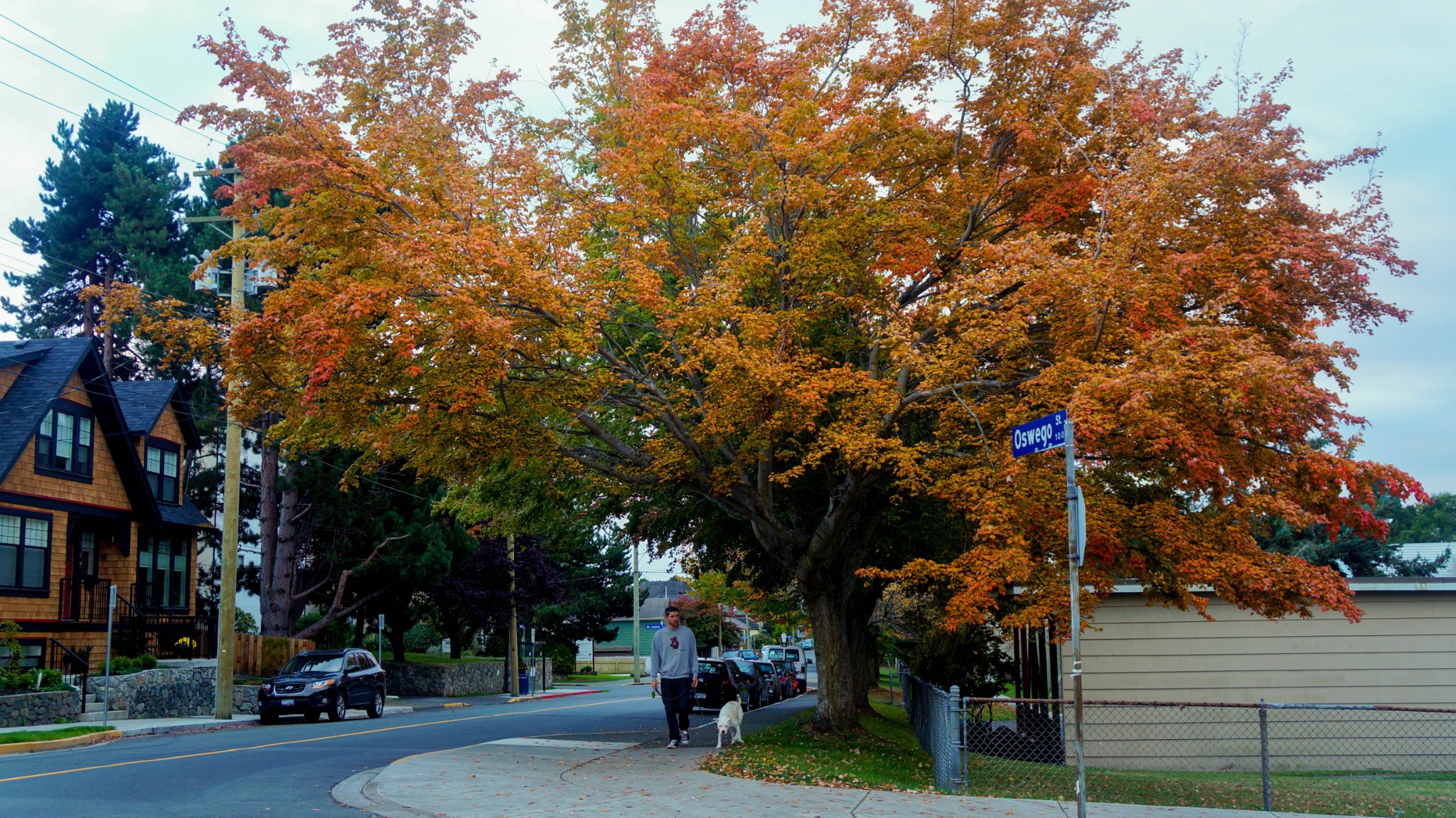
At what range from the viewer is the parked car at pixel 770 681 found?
1371 inches

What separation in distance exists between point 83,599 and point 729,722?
21414mm

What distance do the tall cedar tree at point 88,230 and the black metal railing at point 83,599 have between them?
18301mm

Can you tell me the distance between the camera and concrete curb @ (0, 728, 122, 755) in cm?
1667

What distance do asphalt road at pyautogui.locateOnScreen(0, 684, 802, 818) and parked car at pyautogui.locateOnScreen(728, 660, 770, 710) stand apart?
5597 mm

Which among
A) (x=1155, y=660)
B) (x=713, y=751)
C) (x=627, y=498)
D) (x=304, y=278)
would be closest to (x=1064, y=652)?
(x=1155, y=660)

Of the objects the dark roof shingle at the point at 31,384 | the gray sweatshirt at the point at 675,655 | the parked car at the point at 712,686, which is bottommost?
the parked car at the point at 712,686

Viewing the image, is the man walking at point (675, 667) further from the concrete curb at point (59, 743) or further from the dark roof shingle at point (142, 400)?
the dark roof shingle at point (142, 400)

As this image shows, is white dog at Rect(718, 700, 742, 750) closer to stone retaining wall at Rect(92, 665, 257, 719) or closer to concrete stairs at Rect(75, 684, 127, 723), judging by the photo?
stone retaining wall at Rect(92, 665, 257, 719)

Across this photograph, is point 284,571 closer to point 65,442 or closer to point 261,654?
point 261,654

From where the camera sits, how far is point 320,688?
22.8 m

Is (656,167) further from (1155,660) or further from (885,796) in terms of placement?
(1155,660)

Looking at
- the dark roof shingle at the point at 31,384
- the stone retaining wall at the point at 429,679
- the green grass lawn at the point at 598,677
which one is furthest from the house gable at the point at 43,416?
the green grass lawn at the point at 598,677

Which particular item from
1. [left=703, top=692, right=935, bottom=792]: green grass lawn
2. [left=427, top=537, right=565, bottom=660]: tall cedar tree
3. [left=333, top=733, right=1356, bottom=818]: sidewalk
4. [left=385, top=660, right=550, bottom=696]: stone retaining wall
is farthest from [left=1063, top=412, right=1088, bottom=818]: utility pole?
[left=385, top=660, right=550, bottom=696]: stone retaining wall

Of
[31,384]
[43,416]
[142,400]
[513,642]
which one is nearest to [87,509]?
[43,416]
